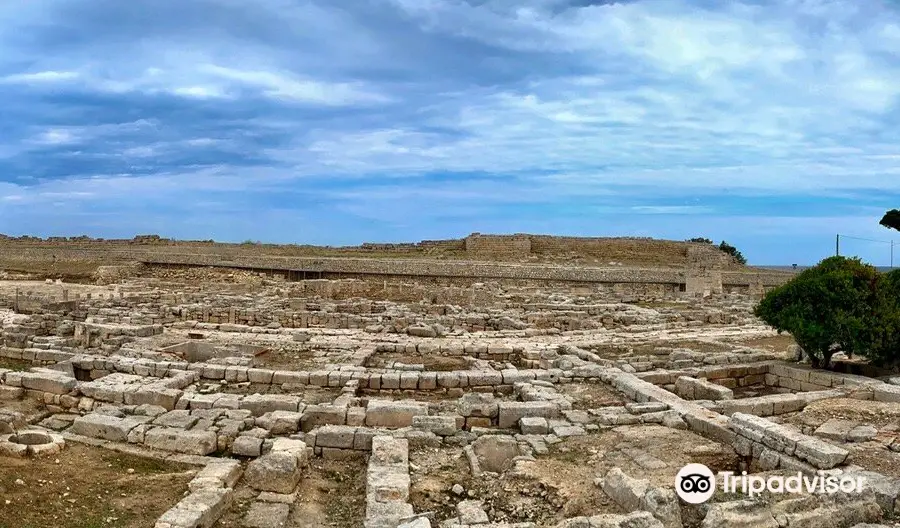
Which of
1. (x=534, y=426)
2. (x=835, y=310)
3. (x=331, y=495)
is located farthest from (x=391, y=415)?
(x=835, y=310)

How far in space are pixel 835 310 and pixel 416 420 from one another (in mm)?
8893

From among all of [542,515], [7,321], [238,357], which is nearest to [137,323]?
[7,321]

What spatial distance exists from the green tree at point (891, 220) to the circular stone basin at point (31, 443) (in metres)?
31.9

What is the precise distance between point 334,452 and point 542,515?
3252 mm

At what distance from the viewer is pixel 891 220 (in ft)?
94.8

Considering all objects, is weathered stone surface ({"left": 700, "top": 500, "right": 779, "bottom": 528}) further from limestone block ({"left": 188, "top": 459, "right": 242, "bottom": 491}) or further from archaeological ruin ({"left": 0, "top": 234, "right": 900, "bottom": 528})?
limestone block ({"left": 188, "top": 459, "right": 242, "bottom": 491})

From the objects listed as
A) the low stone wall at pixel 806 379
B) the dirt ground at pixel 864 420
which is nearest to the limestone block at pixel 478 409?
the dirt ground at pixel 864 420

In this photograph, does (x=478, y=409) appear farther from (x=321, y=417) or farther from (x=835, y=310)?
(x=835, y=310)

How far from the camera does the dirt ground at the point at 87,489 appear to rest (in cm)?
606

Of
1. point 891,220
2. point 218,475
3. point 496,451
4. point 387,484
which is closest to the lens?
point 387,484

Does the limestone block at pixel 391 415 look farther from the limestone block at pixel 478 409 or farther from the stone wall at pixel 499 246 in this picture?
the stone wall at pixel 499 246

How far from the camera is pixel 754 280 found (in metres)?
40.4

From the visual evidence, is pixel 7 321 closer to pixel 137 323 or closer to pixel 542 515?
pixel 137 323

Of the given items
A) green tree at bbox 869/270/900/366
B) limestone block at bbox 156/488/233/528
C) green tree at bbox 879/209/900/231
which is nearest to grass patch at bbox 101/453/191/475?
limestone block at bbox 156/488/233/528
